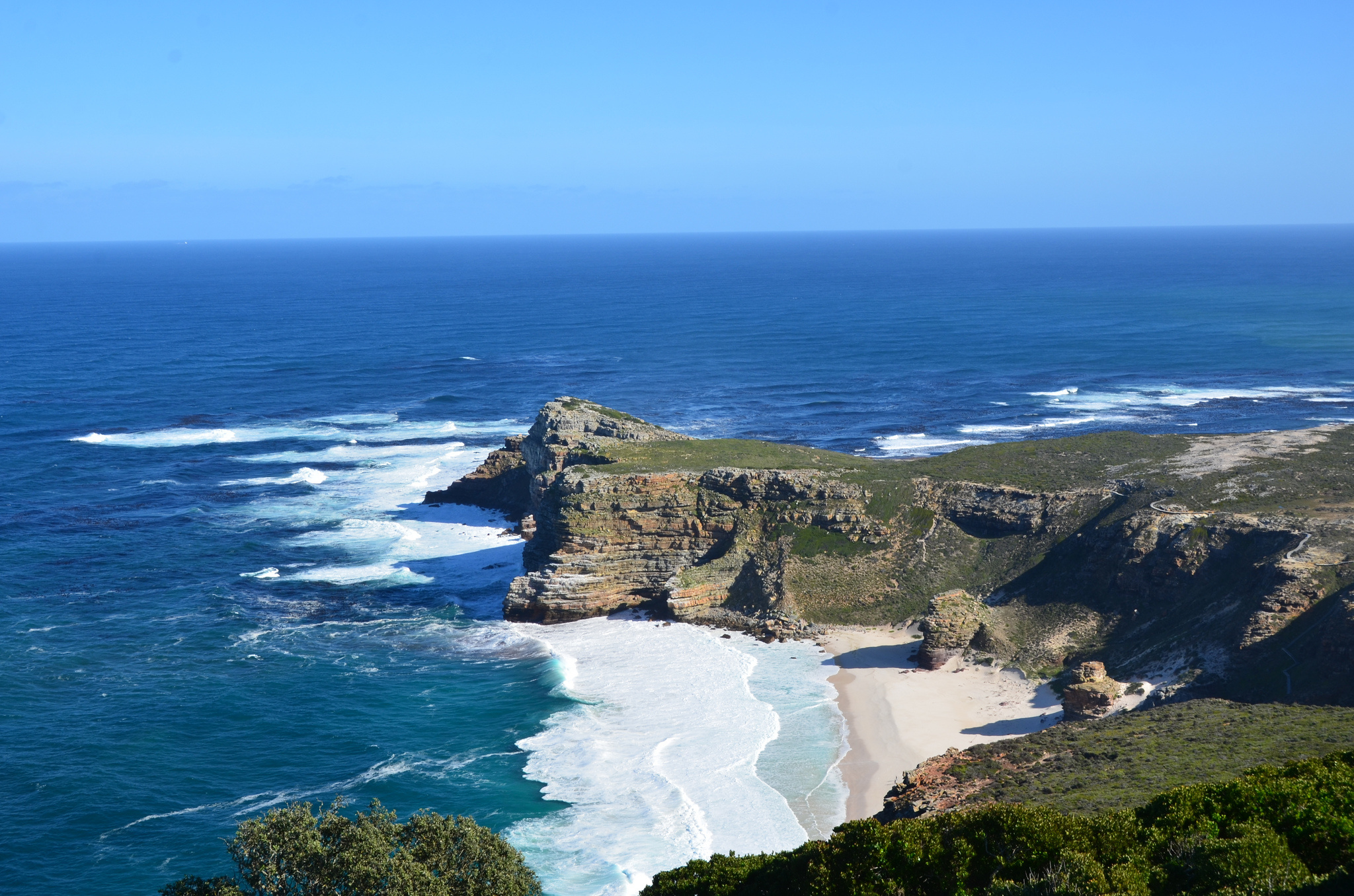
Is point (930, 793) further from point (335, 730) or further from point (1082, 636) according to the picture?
point (335, 730)

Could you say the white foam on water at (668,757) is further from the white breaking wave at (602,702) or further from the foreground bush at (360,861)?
the foreground bush at (360,861)

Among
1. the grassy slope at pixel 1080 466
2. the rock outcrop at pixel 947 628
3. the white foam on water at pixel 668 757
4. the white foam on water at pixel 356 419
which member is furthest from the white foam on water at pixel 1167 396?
the white foam on water at pixel 668 757

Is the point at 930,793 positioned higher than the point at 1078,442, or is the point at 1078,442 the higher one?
the point at 1078,442

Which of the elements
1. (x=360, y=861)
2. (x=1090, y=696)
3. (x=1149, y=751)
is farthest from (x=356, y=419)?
(x=1149, y=751)

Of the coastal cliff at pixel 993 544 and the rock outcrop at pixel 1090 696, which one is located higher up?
the coastal cliff at pixel 993 544

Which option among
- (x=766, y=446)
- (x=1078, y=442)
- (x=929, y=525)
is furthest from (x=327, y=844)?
(x=1078, y=442)

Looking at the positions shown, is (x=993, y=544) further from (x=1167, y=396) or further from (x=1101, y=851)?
(x=1167, y=396)
